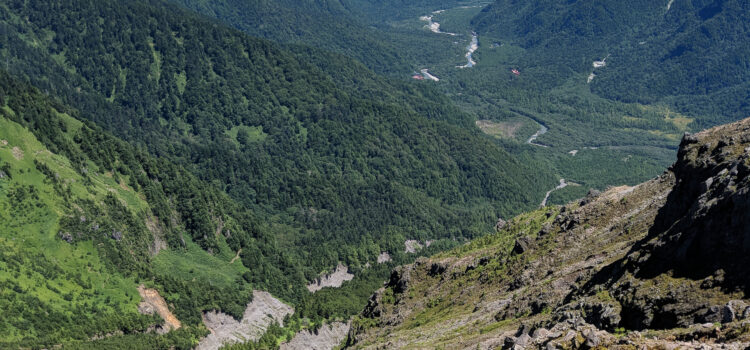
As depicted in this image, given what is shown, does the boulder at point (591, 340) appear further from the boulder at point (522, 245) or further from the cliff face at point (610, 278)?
the boulder at point (522, 245)

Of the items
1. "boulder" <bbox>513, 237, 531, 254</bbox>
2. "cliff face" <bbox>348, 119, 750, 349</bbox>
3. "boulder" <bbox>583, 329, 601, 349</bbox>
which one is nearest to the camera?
"boulder" <bbox>583, 329, 601, 349</bbox>

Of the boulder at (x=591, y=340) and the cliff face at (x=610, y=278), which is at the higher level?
the cliff face at (x=610, y=278)

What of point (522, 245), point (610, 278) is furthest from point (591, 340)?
point (522, 245)

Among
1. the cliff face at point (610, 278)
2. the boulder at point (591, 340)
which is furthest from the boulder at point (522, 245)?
the boulder at point (591, 340)

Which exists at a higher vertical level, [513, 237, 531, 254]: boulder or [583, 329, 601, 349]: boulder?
[513, 237, 531, 254]: boulder

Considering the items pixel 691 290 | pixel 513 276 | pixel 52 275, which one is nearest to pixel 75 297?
pixel 52 275

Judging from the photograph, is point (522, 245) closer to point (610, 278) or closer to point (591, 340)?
point (610, 278)

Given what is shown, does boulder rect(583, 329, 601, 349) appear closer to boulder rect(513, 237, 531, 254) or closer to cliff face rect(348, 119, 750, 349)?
cliff face rect(348, 119, 750, 349)

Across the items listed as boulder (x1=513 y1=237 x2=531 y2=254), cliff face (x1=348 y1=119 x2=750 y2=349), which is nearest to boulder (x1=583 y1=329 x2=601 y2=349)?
cliff face (x1=348 y1=119 x2=750 y2=349)
